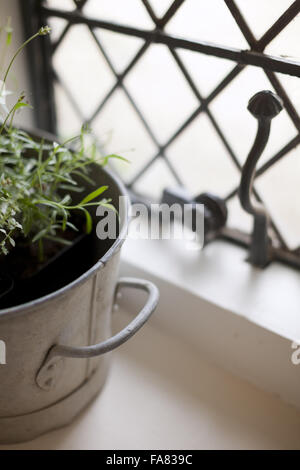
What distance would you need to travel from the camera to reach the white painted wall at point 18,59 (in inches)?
32.5

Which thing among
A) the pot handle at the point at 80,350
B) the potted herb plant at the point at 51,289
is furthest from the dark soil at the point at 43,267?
the pot handle at the point at 80,350

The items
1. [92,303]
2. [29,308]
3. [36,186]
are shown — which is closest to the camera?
[29,308]

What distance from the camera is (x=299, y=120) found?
2.20 ft

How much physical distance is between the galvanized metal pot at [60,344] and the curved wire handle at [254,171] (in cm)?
20

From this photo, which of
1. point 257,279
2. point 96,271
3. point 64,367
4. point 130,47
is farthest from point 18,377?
point 130,47

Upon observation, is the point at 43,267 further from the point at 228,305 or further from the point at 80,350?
the point at 228,305

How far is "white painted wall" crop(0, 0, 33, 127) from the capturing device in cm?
83

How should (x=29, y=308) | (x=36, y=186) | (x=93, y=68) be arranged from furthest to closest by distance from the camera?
(x=93, y=68)
(x=36, y=186)
(x=29, y=308)

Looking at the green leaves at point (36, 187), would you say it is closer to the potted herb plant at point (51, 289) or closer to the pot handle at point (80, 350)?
the potted herb plant at point (51, 289)

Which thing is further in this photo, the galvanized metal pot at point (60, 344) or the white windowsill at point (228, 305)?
the white windowsill at point (228, 305)

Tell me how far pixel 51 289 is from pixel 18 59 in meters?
0.47

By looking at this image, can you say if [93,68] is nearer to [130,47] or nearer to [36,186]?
[130,47]

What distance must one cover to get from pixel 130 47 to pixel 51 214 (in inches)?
13.2

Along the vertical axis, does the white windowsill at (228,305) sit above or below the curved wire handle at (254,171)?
below
